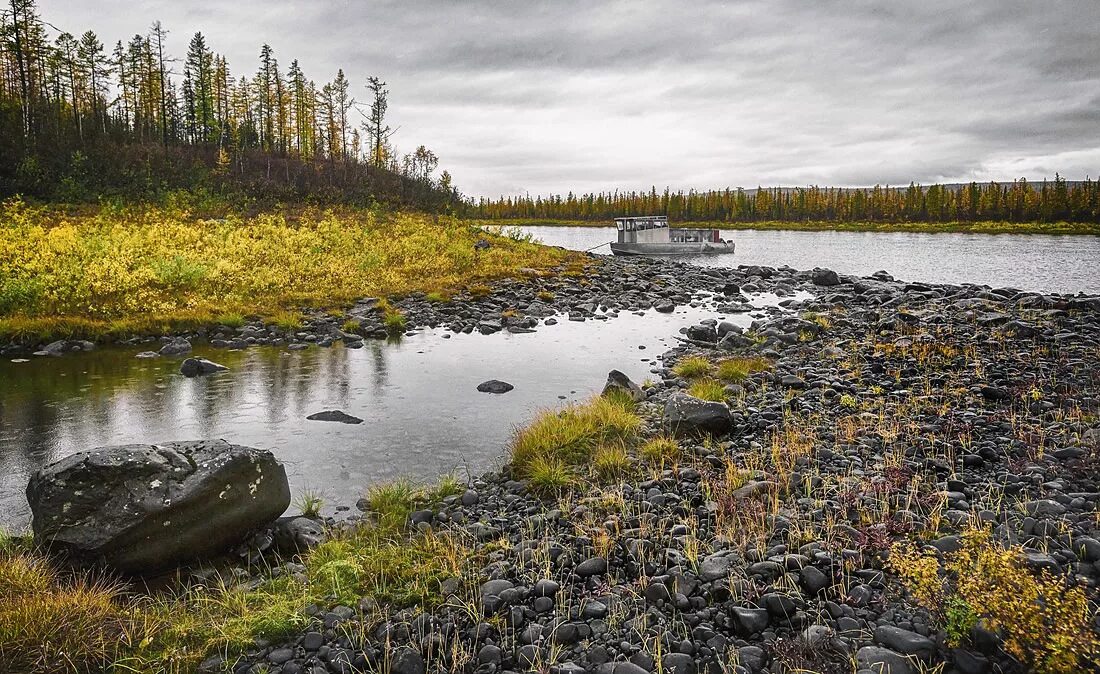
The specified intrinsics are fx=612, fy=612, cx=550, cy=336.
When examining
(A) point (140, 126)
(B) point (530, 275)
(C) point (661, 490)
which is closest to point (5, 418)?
(C) point (661, 490)

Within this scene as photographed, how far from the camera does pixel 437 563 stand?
6.00 meters

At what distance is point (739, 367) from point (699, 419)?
4.69 metres

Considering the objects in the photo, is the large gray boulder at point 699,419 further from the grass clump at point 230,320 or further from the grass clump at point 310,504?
the grass clump at point 230,320

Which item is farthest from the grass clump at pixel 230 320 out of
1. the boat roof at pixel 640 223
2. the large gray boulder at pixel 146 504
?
the boat roof at pixel 640 223

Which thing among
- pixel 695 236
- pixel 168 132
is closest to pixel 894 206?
pixel 695 236

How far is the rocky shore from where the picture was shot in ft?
14.5

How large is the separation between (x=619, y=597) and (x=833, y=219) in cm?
16817

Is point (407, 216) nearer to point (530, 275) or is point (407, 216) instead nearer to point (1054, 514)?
point (530, 275)

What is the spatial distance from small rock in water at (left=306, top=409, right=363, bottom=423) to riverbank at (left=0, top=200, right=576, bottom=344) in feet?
32.2

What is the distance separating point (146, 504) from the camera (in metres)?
6.28

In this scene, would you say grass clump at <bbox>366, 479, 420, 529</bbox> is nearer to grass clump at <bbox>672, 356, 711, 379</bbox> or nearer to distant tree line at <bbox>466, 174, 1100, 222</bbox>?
grass clump at <bbox>672, 356, 711, 379</bbox>

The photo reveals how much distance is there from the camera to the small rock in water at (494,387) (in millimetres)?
13884

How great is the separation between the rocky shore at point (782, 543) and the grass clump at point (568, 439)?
0.33m

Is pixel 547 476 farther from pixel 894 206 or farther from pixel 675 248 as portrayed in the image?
pixel 894 206
